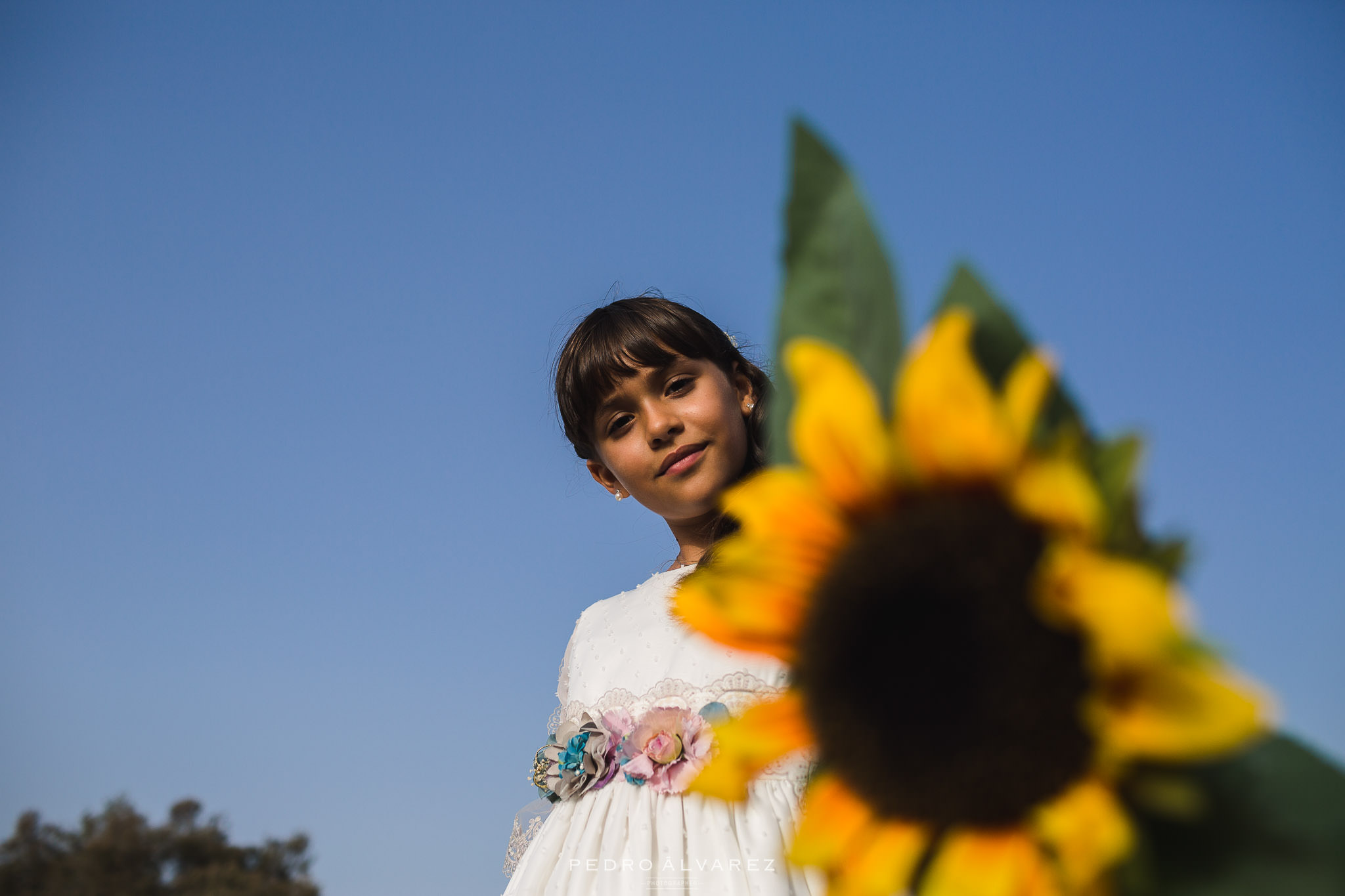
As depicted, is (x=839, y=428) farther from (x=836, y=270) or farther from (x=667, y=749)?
(x=667, y=749)

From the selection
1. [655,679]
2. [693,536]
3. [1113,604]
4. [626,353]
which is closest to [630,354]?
[626,353]

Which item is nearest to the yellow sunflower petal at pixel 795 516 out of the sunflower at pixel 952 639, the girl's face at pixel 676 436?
the sunflower at pixel 952 639

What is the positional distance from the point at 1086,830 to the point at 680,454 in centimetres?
154

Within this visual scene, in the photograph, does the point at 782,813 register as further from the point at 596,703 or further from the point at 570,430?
the point at 570,430

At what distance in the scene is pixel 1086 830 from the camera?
33cm

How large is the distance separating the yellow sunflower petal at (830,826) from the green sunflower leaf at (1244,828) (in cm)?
11

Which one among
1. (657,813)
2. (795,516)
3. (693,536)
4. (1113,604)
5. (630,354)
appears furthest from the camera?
(693,536)

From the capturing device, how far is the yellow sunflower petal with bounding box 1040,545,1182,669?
310 mm

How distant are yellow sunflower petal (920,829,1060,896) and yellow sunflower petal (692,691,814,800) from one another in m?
0.08

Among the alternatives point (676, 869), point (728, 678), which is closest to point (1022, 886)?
point (676, 869)

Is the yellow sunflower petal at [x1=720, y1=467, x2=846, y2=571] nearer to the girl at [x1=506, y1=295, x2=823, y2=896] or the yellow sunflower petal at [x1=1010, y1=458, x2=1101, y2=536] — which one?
the yellow sunflower petal at [x1=1010, y1=458, x2=1101, y2=536]

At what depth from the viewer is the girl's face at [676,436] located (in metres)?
1.85

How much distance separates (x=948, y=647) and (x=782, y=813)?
1.39m

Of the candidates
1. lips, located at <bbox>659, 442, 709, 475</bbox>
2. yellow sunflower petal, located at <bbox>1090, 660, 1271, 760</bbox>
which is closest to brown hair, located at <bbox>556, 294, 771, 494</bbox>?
lips, located at <bbox>659, 442, 709, 475</bbox>
